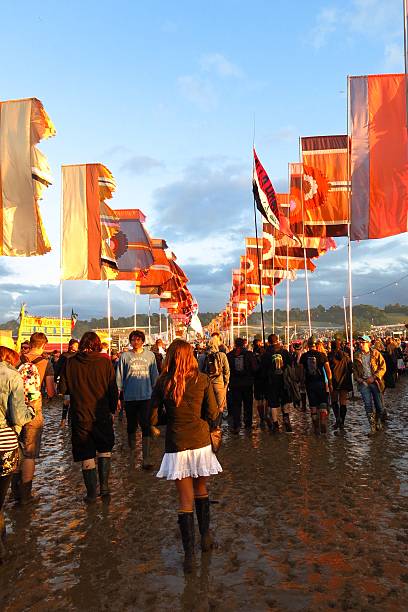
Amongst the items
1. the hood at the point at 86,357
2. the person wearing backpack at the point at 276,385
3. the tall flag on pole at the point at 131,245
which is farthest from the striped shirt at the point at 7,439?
the tall flag on pole at the point at 131,245

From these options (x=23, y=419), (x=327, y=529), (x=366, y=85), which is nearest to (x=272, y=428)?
(x=327, y=529)

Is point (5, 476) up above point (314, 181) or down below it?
below

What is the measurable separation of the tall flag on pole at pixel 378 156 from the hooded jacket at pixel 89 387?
1087 cm

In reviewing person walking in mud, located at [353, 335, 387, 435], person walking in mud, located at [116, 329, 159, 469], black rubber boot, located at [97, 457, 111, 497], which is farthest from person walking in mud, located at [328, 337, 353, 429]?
black rubber boot, located at [97, 457, 111, 497]

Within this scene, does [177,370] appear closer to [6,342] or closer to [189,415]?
[189,415]

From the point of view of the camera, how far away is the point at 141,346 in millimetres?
8609

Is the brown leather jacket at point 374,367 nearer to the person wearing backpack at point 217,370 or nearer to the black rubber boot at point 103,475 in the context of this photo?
the person wearing backpack at point 217,370

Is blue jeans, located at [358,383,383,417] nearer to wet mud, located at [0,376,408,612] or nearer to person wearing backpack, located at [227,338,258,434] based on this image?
person wearing backpack, located at [227,338,258,434]

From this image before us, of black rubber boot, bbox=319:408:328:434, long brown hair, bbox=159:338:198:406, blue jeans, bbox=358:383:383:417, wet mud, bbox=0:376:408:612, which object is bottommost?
wet mud, bbox=0:376:408:612

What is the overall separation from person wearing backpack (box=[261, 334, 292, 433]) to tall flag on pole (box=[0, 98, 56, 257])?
23.8 ft

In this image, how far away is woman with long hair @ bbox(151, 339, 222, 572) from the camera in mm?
4691

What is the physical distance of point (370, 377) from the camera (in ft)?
36.3

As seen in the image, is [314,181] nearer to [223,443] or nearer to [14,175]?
[14,175]

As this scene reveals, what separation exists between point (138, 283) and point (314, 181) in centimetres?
1516
